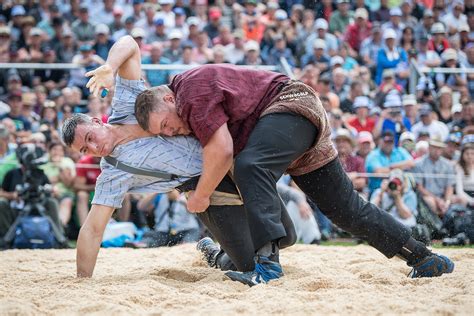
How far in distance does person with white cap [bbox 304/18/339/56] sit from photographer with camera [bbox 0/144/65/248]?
5.34 m

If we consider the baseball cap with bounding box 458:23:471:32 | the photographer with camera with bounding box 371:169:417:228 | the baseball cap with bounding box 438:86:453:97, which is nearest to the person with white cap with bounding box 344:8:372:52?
the baseball cap with bounding box 458:23:471:32

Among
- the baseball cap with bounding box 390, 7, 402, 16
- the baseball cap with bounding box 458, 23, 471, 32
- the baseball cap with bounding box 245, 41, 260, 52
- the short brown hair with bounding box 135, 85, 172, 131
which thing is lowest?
the baseball cap with bounding box 245, 41, 260, 52

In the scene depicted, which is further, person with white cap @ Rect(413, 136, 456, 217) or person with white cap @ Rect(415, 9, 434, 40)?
person with white cap @ Rect(415, 9, 434, 40)

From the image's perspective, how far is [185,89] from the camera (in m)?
4.40

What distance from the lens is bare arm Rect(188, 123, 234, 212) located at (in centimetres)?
431

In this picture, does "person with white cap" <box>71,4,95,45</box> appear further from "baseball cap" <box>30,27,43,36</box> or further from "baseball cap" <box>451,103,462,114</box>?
"baseball cap" <box>451,103,462,114</box>

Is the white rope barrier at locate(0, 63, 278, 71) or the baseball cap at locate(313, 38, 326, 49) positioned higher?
the baseball cap at locate(313, 38, 326, 49)

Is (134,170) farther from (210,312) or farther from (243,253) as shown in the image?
(210,312)

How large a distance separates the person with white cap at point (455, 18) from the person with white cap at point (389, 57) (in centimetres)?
164

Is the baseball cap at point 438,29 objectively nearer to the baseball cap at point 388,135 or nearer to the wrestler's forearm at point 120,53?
the baseball cap at point 388,135

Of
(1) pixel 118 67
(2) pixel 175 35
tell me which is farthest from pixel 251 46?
(1) pixel 118 67

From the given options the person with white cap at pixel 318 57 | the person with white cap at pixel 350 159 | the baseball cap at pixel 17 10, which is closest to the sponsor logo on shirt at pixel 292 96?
the person with white cap at pixel 350 159

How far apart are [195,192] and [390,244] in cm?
120

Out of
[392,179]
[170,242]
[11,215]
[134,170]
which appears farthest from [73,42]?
[134,170]
